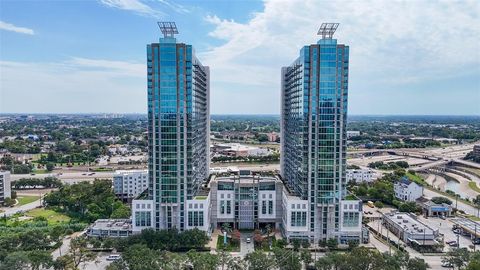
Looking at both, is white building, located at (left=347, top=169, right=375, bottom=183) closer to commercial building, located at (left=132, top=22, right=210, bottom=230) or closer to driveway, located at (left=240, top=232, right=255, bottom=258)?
driveway, located at (left=240, top=232, right=255, bottom=258)

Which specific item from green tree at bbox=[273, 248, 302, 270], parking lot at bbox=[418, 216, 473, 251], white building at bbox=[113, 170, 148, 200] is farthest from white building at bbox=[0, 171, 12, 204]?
parking lot at bbox=[418, 216, 473, 251]

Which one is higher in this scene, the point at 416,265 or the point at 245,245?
the point at 416,265

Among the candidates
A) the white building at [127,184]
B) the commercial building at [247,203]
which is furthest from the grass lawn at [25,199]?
the commercial building at [247,203]

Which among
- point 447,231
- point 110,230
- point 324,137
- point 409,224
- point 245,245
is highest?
point 324,137

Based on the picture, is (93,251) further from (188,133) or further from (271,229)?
(271,229)

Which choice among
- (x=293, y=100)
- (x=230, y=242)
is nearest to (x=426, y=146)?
(x=293, y=100)

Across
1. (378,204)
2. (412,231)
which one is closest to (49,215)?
(412,231)

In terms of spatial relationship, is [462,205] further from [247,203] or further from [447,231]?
[247,203]
